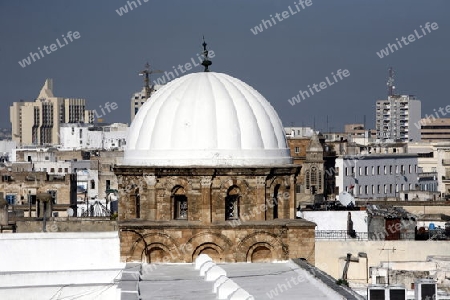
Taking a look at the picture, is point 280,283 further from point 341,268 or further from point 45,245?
point 341,268

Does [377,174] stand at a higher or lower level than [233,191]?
higher

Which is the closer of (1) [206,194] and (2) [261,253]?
(1) [206,194]

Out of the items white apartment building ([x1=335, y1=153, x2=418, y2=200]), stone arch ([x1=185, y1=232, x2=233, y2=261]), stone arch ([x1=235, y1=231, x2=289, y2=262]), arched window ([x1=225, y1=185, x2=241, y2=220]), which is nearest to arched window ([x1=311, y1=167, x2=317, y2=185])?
white apartment building ([x1=335, y1=153, x2=418, y2=200])

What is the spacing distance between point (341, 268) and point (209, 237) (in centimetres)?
923

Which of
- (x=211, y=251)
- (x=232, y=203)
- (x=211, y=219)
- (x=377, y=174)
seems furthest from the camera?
(x=377, y=174)

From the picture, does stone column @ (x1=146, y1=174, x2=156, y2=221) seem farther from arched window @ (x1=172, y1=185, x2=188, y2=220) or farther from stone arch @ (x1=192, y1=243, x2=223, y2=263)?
stone arch @ (x1=192, y1=243, x2=223, y2=263)

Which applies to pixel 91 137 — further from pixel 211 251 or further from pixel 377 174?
pixel 211 251

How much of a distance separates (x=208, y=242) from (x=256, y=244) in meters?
1.16

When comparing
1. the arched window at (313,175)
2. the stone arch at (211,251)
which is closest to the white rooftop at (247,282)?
the stone arch at (211,251)

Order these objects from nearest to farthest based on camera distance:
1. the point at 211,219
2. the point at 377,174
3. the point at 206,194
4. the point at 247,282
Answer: the point at 247,282, the point at 206,194, the point at 211,219, the point at 377,174

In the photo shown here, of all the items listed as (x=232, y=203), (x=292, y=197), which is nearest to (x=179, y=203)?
(x=232, y=203)

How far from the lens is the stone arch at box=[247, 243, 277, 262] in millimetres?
36656

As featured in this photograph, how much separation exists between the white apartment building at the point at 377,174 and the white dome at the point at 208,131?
5990 centimetres

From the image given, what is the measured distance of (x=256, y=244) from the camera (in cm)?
3659
